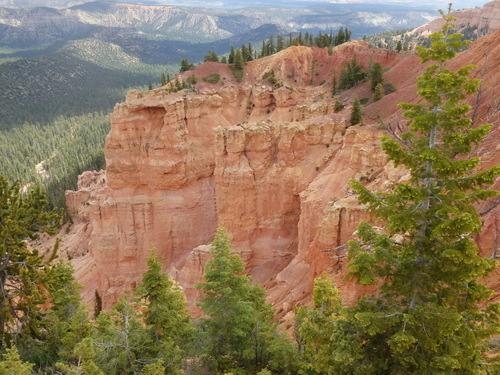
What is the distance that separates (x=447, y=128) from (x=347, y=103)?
1100 inches

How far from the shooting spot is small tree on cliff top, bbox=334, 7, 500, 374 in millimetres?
9367

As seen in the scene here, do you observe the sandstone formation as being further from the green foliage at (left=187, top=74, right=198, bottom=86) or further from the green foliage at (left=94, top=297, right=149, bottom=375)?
the green foliage at (left=94, top=297, right=149, bottom=375)

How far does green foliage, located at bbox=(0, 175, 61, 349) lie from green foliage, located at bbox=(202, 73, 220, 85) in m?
31.8

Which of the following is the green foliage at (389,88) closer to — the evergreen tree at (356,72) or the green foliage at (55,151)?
the evergreen tree at (356,72)

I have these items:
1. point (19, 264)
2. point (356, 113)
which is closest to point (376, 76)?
point (356, 113)

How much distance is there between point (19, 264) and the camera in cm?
1444

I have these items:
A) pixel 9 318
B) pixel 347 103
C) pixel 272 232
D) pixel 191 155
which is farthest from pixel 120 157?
pixel 9 318

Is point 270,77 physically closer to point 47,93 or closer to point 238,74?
point 238,74

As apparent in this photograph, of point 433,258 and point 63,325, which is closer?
point 433,258

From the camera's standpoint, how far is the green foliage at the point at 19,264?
13984 mm

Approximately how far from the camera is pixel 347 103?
3672 cm

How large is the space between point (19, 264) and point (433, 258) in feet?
47.5

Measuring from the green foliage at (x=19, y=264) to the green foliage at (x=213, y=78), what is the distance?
31.8m

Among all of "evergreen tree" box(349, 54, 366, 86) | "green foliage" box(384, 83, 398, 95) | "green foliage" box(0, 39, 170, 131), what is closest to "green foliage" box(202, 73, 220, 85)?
"evergreen tree" box(349, 54, 366, 86)
